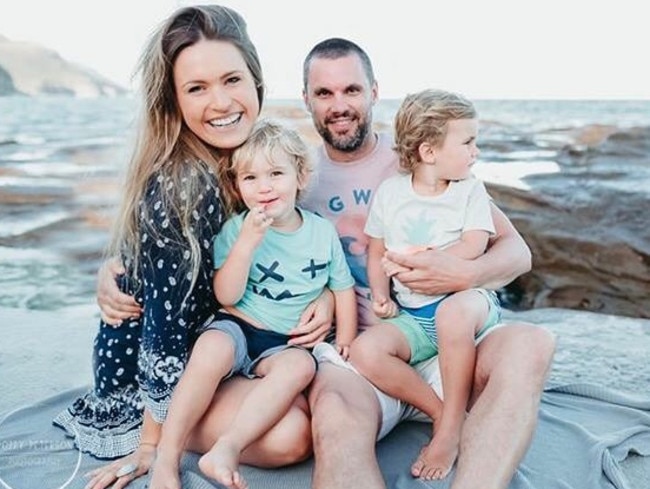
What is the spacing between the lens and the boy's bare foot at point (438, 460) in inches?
91.3

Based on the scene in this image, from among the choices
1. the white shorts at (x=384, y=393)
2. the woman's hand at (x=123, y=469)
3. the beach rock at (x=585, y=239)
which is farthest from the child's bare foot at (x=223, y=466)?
the beach rock at (x=585, y=239)

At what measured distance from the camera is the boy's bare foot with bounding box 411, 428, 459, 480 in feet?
7.61

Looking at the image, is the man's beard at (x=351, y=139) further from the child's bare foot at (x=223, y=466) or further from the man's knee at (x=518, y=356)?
the child's bare foot at (x=223, y=466)

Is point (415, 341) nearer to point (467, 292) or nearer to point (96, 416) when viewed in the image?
point (467, 292)

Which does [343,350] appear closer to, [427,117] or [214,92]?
[427,117]

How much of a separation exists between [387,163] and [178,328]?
1070 mm

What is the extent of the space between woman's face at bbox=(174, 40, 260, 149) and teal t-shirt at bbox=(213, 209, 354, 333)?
0.90 feet

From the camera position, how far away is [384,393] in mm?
2457

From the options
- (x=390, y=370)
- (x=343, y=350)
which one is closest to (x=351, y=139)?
(x=343, y=350)

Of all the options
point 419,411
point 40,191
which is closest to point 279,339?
point 419,411

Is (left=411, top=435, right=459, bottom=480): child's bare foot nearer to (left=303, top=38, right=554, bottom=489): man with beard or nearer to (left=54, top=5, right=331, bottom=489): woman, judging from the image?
(left=303, top=38, right=554, bottom=489): man with beard

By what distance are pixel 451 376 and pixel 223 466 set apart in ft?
2.34

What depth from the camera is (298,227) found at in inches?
101

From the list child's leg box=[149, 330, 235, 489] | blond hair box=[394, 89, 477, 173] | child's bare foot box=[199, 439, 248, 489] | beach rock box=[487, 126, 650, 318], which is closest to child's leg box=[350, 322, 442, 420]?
child's leg box=[149, 330, 235, 489]
